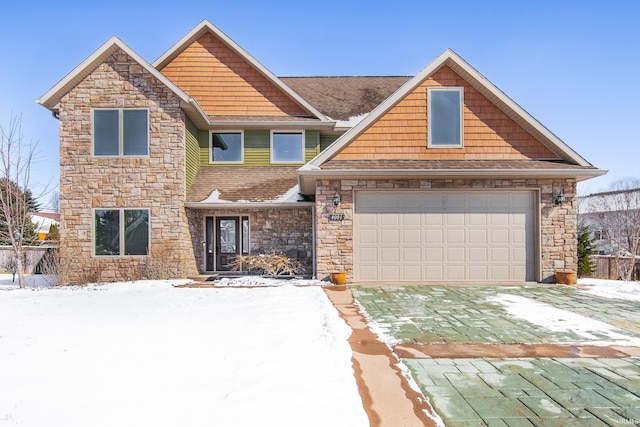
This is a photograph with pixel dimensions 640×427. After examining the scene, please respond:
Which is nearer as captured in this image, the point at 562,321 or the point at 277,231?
the point at 562,321

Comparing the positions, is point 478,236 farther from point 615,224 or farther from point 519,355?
point 615,224

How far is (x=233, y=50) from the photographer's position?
1402 cm

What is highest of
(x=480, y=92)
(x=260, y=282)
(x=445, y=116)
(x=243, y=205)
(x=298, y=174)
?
(x=480, y=92)

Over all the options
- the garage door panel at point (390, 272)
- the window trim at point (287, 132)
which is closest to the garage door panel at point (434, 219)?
the garage door panel at point (390, 272)

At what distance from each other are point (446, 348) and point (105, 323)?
16.9ft

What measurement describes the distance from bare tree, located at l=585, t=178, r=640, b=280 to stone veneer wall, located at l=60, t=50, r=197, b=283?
17.3 metres

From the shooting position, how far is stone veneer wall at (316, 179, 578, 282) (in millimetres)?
10039

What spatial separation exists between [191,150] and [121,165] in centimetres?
221

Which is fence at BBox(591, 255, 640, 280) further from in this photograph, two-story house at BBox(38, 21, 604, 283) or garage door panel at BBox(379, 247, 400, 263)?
garage door panel at BBox(379, 247, 400, 263)

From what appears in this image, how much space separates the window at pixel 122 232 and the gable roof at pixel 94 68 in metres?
3.72

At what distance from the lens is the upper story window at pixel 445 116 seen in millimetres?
10406

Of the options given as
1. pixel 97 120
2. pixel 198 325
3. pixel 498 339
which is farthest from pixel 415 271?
pixel 97 120

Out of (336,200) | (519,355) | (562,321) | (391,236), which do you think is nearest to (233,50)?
(336,200)

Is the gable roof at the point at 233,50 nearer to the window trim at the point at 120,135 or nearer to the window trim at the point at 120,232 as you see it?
the window trim at the point at 120,135
